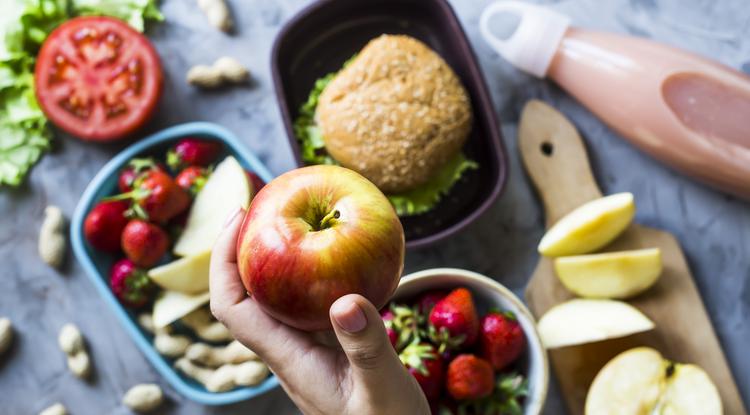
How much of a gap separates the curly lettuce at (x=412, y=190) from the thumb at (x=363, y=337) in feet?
1.78

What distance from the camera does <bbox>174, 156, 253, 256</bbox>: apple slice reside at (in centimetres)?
124

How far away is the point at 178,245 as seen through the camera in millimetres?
1311

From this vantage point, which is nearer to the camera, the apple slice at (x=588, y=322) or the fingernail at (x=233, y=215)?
the fingernail at (x=233, y=215)

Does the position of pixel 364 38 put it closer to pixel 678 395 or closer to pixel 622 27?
pixel 622 27

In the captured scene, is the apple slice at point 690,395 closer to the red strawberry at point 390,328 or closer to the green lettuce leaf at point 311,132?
the red strawberry at point 390,328

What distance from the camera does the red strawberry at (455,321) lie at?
1.12 metres

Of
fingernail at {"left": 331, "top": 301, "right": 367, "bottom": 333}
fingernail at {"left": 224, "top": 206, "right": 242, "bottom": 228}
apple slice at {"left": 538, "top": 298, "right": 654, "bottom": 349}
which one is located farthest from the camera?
apple slice at {"left": 538, "top": 298, "right": 654, "bottom": 349}

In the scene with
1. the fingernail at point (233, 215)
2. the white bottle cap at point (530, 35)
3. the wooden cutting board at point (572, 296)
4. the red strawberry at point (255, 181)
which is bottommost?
the wooden cutting board at point (572, 296)

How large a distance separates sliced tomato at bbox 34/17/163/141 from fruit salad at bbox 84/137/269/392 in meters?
0.10

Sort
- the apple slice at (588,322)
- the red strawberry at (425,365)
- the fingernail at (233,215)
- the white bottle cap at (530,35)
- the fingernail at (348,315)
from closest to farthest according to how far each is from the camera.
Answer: the fingernail at (348,315)
the fingernail at (233,215)
the red strawberry at (425,365)
the apple slice at (588,322)
the white bottle cap at (530,35)

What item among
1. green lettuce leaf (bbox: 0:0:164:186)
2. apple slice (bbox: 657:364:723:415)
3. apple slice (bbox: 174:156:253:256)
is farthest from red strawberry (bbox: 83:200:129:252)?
apple slice (bbox: 657:364:723:415)

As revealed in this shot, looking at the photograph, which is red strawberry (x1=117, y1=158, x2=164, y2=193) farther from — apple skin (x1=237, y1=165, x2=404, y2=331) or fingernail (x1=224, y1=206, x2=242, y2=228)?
apple skin (x1=237, y1=165, x2=404, y2=331)

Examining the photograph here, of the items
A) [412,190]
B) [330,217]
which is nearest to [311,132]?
[412,190]

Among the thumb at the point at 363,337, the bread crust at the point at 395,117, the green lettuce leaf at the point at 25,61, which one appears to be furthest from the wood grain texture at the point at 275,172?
the thumb at the point at 363,337
